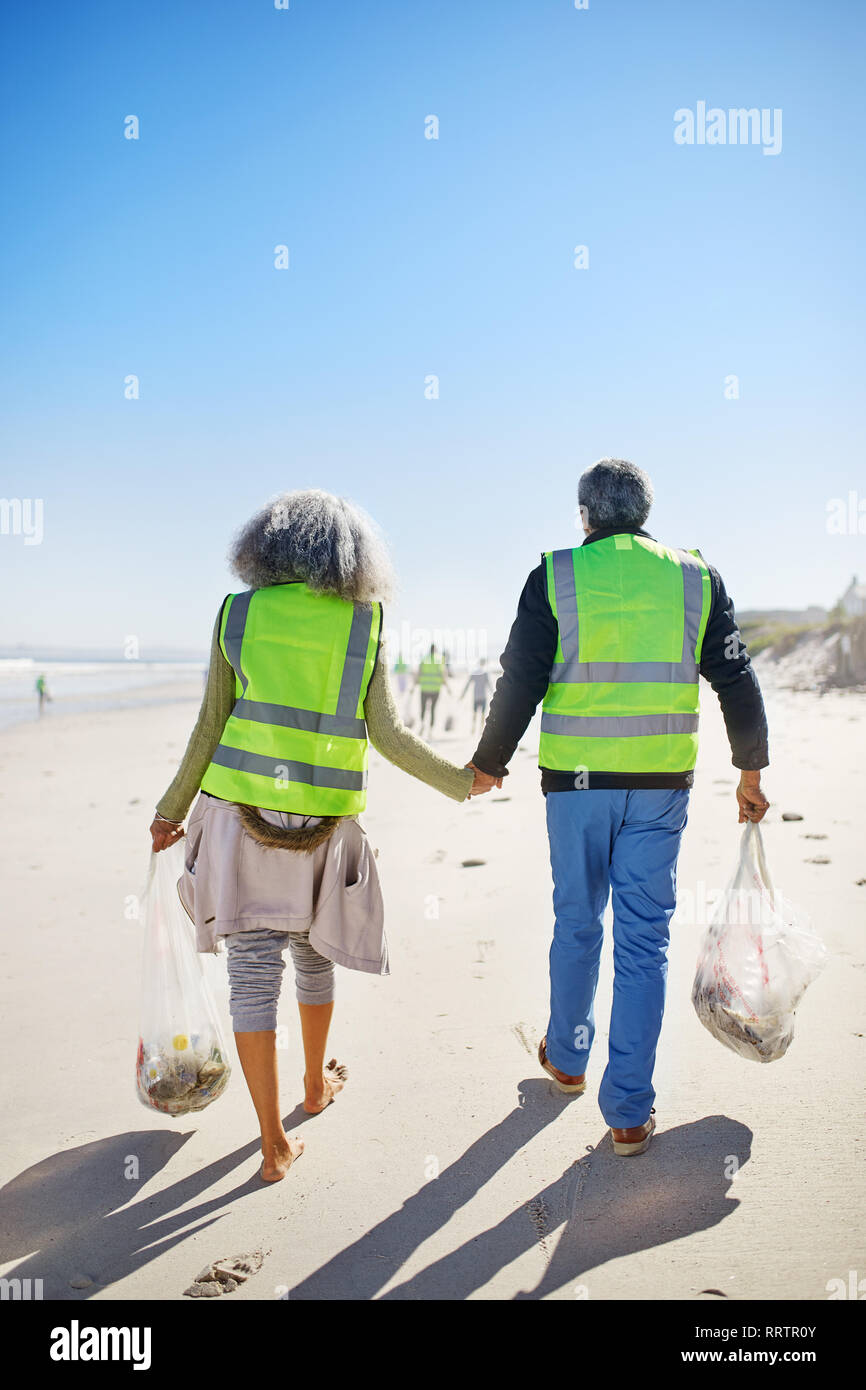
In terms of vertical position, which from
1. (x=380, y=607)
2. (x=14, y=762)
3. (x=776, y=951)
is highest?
(x=380, y=607)

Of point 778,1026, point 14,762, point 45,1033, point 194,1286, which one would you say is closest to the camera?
point 194,1286

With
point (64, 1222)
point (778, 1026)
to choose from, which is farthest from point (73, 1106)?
point (778, 1026)

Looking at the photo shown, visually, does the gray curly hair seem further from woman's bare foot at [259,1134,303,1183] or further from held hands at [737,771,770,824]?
woman's bare foot at [259,1134,303,1183]

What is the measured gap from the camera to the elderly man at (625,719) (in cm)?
277

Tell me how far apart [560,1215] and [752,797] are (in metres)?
1.47

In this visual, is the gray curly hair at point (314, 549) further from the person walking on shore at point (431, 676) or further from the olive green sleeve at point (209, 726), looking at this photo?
the person walking on shore at point (431, 676)

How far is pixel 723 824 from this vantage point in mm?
6641

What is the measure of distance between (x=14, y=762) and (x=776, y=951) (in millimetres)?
13140

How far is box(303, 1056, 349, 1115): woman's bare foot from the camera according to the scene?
116 inches

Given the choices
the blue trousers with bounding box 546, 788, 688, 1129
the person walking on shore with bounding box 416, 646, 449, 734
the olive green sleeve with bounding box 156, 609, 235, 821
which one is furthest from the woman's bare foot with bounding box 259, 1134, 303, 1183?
the person walking on shore with bounding box 416, 646, 449, 734

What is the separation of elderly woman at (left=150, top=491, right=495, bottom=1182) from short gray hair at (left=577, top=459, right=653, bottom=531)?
0.75 m

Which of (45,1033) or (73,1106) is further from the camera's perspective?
(45,1033)

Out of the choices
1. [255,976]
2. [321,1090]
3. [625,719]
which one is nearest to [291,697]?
[255,976]

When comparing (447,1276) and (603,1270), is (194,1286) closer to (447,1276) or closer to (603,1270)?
(447,1276)
